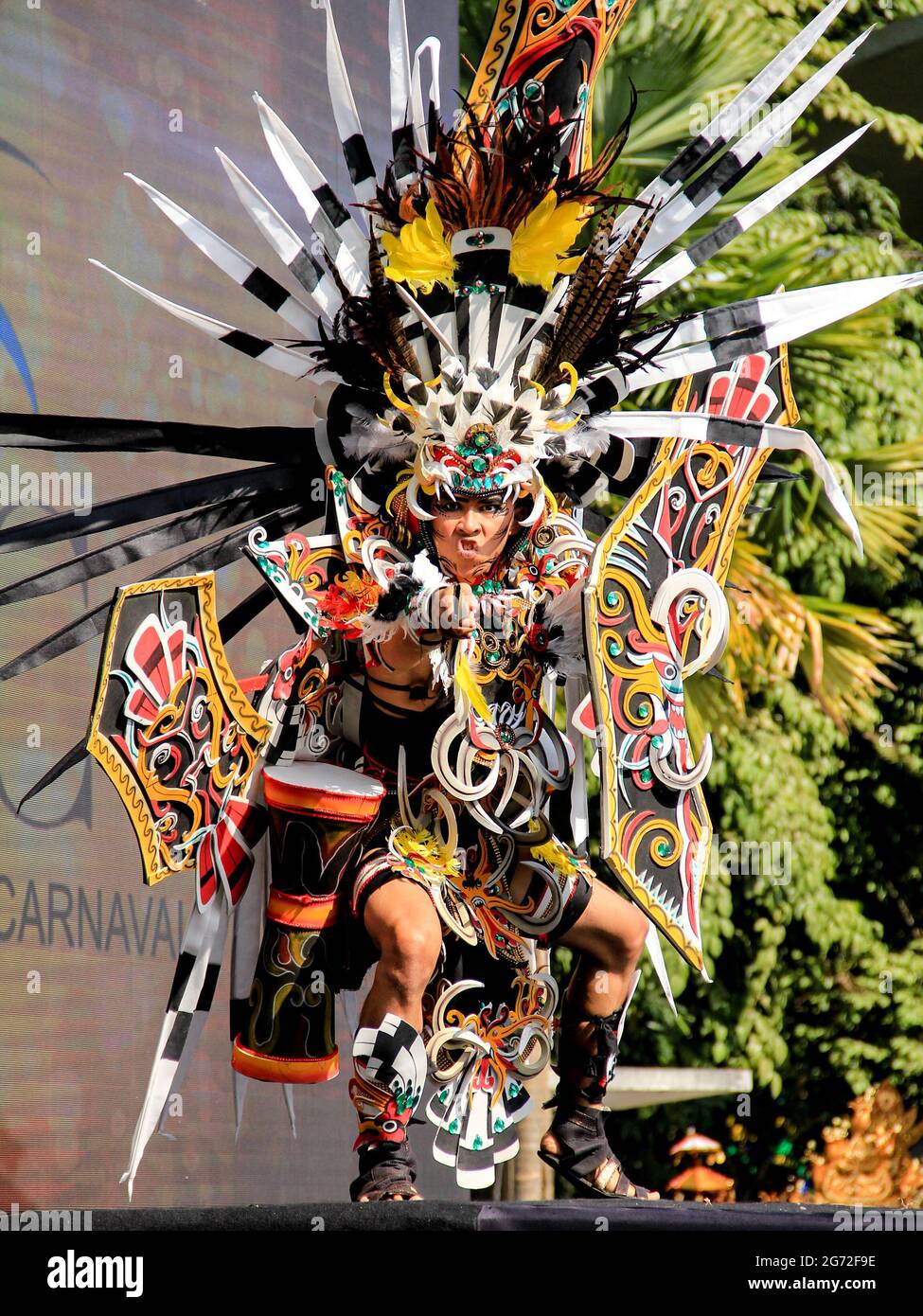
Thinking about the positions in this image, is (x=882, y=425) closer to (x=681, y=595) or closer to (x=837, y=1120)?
(x=837, y=1120)

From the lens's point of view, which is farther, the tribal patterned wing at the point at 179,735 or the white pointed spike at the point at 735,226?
the white pointed spike at the point at 735,226

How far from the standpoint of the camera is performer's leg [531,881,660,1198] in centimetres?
378

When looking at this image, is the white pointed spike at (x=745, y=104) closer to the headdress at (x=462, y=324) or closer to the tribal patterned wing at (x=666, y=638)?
the headdress at (x=462, y=324)

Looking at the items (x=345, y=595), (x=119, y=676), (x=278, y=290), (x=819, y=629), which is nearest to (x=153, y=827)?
(x=119, y=676)

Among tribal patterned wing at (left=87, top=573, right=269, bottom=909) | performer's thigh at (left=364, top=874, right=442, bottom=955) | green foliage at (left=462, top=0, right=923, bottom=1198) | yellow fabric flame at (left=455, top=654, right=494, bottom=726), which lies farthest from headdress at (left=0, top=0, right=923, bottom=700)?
green foliage at (left=462, top=0, right=923, bottom=1198)

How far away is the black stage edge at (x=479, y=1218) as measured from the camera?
3096 millimetres

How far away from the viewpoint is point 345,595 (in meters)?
3.71

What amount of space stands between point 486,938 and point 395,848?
0.28 meters

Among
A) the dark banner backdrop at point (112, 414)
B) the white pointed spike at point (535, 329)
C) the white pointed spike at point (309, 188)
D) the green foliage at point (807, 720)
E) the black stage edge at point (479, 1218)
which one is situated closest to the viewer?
the black stage edge at point (479, 1218)

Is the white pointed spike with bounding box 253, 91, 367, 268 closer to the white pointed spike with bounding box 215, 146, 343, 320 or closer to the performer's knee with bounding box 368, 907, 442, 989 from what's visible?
the white pointed spike with bounding box 215, 146, 343, 320

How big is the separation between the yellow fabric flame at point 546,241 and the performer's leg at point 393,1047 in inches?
53.9

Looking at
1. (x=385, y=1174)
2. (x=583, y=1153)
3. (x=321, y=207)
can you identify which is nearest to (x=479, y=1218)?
(x=385, y=1174)

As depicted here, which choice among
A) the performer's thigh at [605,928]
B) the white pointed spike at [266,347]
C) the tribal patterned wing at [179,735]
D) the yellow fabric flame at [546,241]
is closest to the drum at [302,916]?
the tribal patterned wing at [179,735]

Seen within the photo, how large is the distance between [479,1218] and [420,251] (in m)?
1.96
